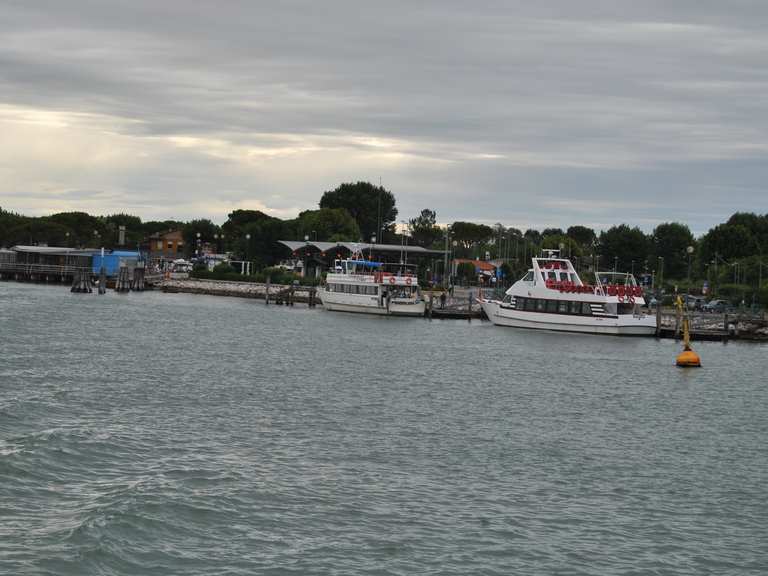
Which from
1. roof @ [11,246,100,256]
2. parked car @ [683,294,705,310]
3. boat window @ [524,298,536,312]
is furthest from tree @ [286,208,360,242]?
boat window @ [524,298,536,312]

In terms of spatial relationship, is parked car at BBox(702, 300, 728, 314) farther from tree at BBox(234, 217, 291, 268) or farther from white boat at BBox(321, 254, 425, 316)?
tree at BBox(234, 217, 291, 268)

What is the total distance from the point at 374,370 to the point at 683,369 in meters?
20.1

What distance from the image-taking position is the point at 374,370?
5706cm

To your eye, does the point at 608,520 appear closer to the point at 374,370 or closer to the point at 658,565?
the point at 658,565

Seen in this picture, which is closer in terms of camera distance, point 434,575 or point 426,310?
point 434,575

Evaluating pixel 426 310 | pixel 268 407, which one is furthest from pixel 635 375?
pixel 426 310

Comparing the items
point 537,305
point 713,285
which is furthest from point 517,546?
point 713,285

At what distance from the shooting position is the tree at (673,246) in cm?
18725

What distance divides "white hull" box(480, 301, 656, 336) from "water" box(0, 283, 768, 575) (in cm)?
2730

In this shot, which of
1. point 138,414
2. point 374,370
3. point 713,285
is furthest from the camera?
point 713,285

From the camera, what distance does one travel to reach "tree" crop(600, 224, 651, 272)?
7490 inches

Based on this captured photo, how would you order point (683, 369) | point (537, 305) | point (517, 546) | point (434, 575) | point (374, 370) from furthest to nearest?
point (537, 305) < point (683, 369) < point (374, 370) < point (517, 546) < point (434, 575)

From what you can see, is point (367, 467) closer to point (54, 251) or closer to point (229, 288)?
point (229, 288)

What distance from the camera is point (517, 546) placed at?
23266 millimetres
